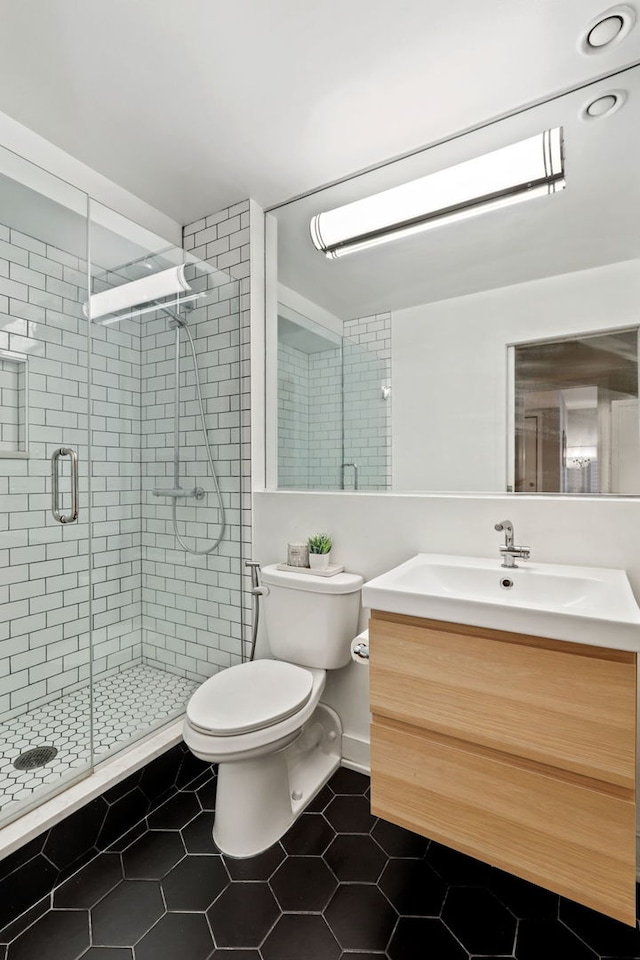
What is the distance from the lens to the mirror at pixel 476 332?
1497 millimetres

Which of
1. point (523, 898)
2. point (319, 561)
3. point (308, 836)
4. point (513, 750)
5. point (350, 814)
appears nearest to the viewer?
point (513, 750)

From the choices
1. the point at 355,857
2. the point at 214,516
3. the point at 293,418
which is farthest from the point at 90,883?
the point at 293,418

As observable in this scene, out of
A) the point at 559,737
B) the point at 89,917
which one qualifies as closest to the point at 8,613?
→ the point at 89,917

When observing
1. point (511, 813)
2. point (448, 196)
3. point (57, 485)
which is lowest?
point (511, 813)

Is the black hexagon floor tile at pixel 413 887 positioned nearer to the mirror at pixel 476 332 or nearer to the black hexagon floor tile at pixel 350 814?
the black hexagon floor tile at pixel 350 814

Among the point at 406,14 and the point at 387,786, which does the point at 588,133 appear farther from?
the point at 387,786

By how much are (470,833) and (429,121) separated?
222cm

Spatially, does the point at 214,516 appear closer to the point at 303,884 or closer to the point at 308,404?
the point at 308,404

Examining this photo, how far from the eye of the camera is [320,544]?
1.86 m

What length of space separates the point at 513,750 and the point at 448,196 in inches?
71.8

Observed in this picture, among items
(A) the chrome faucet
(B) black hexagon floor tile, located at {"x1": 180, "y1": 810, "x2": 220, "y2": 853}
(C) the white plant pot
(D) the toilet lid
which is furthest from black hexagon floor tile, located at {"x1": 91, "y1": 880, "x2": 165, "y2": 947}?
(A) the chrome faucet

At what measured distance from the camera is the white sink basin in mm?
942

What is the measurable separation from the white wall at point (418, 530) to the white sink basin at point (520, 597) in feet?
0.19

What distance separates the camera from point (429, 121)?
5.43ft
